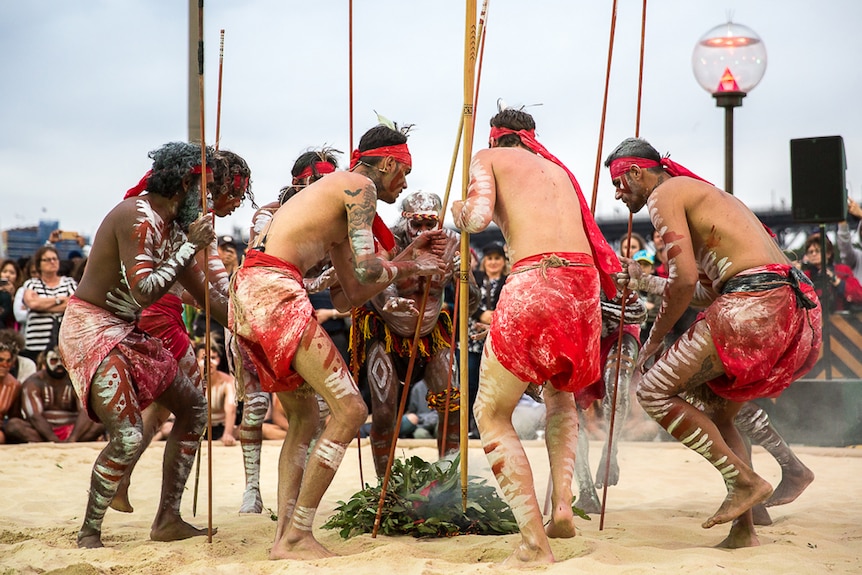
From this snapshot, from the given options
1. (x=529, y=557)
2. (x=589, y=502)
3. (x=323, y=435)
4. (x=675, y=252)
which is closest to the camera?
(x=529, y=557)

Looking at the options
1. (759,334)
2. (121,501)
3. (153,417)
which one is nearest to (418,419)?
(153,417)

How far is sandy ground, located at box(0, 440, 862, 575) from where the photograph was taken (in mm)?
4062

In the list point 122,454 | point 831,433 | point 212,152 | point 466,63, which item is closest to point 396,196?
point 466,63

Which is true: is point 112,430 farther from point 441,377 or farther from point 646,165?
point 646,165

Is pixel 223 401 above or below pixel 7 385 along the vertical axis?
below

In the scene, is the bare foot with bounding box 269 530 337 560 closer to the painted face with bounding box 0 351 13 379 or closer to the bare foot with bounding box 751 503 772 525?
the bare foot with bounding box 751 503 772 525

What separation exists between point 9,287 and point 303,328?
7062 millimetres

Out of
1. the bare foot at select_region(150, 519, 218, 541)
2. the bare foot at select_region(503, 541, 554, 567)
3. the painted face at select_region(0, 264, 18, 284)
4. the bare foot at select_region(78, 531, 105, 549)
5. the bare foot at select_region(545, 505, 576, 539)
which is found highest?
the painted face at select_region(0, 264, 18, 284)

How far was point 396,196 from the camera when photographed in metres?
4.80

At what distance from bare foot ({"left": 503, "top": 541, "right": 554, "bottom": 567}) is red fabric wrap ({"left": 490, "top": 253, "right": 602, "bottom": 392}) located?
659mm

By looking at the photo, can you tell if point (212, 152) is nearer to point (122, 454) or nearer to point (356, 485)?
point (122, 454)

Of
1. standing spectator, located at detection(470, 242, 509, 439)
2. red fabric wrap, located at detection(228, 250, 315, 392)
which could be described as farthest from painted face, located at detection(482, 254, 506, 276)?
red fabric wrap, located at detection(228, 250, 315, 392)

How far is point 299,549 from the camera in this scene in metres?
4.28

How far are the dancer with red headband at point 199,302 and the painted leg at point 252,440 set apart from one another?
51 centimetres
